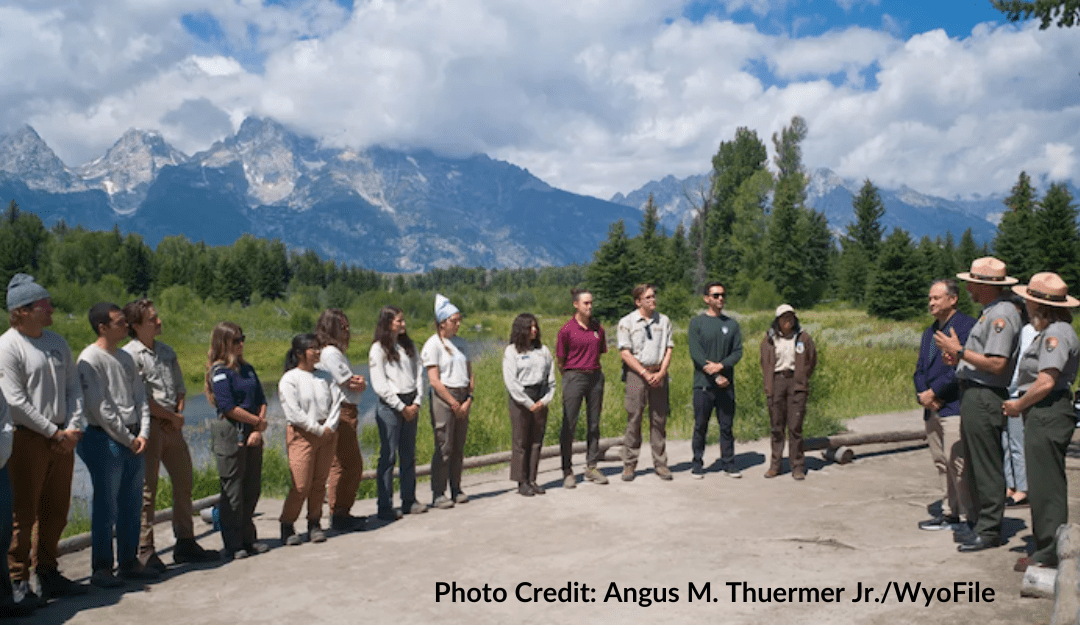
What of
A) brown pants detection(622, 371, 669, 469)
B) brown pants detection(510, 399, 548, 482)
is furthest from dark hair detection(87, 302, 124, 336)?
brown pants detection(622, 371, 669, 469)

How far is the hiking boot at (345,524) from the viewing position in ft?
25.0

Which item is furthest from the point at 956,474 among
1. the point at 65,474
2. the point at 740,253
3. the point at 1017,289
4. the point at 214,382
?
the point at 740,253

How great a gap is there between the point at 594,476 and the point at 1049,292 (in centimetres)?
486

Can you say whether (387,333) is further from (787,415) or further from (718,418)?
(787,415)

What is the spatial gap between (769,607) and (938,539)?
2.24 m

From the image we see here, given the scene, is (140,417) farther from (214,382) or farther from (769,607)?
(769,607)

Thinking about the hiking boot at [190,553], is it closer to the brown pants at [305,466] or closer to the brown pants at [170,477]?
the brown pants at [170,477]

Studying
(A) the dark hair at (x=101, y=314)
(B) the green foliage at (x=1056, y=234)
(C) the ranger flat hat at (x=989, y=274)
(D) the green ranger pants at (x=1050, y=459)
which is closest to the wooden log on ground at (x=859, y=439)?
(C) the ranger flat hat at (x=989, y=274)

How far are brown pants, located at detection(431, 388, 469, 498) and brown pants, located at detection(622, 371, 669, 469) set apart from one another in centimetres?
186

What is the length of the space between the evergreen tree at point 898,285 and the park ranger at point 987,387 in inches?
1466

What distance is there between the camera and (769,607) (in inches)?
200

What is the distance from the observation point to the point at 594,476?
912cm

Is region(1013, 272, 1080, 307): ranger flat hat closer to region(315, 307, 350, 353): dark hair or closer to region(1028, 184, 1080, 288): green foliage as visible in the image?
region(315, 307, 350, 353): dark hair

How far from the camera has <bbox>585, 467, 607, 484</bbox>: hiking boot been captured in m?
9.07
